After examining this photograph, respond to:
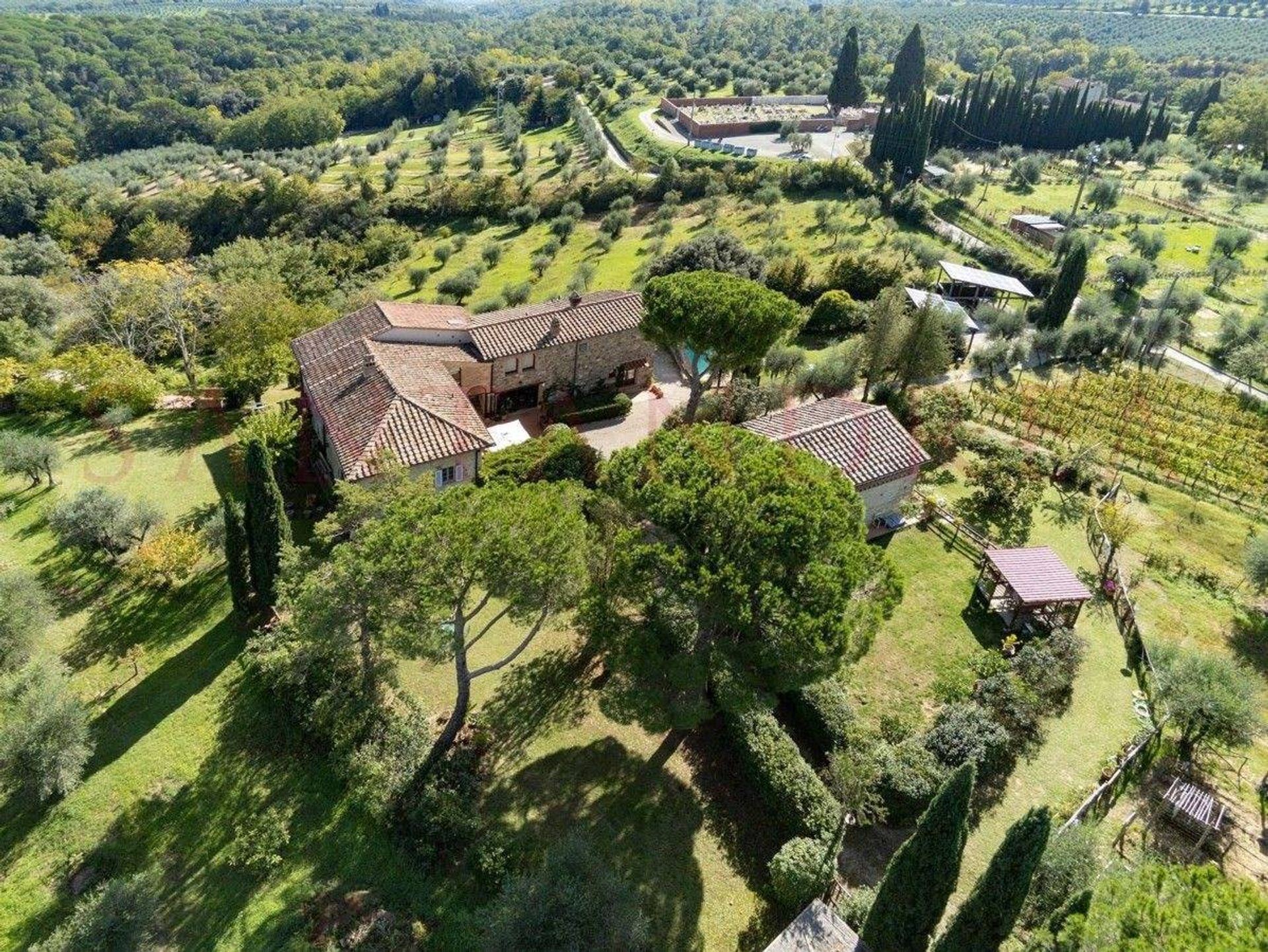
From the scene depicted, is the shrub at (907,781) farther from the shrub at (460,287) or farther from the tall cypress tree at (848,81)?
the tall cypress tree at (848,81)

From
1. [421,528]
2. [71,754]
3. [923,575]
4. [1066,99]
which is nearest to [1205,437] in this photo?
[923,575]

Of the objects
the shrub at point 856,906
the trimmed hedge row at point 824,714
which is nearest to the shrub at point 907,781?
the trimmed hedge row at point 824,714

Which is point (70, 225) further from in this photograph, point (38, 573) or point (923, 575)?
point (923, 575)

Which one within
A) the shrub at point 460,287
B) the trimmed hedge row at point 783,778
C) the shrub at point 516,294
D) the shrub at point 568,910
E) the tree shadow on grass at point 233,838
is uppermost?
the shrub at point 568,910

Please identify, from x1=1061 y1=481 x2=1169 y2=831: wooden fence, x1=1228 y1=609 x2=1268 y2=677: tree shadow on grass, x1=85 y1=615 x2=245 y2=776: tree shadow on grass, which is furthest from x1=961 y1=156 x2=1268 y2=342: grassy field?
x1=85 y1=615 x2=245 y2=776: tree shadow on grass

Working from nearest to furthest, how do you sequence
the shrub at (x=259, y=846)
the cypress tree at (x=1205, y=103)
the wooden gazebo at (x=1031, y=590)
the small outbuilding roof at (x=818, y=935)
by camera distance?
the small outbuilding roof at (x=818, y=935) → the shrub at (x=259, y=846) → the wooden gazebo at (x=1031, y=590) → the cypress tree at (x=1205, y=103)

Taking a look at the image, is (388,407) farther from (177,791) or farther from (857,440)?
(857,440)
